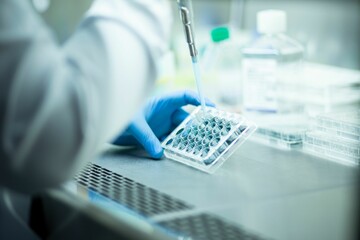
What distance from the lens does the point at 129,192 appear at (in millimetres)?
1138

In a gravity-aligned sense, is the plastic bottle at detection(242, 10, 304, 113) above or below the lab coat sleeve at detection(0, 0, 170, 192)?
below

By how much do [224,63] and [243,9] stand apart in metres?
0.49

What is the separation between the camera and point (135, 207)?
1.04 metres

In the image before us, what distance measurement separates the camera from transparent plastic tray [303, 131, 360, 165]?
1282mm

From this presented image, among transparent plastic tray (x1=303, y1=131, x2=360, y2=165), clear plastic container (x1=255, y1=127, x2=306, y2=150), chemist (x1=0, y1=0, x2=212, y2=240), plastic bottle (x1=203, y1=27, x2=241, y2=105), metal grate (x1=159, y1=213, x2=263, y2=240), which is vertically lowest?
plastic bottle (x1=203, y1=27, x2=241, y2=105)

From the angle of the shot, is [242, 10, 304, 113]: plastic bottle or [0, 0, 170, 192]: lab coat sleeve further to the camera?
[242, 10, 304, 113]: plastic bottle

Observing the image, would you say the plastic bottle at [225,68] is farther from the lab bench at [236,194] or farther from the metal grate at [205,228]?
the metal grate at [205,228]

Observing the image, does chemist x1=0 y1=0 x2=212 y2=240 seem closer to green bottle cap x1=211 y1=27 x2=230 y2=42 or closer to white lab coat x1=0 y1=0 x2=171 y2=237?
white lab coat x1=0 y1=0 x2=171 y2=237

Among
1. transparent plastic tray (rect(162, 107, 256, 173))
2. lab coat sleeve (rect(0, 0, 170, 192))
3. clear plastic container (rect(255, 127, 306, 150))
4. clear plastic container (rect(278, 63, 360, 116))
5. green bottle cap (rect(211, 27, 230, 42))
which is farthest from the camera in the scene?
green bottle cap (rect(211, 27, 230, 42))

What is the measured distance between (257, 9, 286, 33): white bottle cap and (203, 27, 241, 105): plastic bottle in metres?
0.29

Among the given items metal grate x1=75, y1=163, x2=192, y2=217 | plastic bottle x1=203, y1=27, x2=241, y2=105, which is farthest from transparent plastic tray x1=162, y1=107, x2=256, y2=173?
plastic bottle x1=203, y1=27, x2=241, y2=105

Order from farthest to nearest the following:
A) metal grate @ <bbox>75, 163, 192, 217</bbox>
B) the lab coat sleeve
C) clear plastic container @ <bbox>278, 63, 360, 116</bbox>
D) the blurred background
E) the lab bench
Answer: the blurred background < clear plastic container @ <bbox>278, 63, 360, 116</bbox> < metal grate @ <bbox>75, 163, 192, 217</bbox> < the lab bench < the lab coat sleeve

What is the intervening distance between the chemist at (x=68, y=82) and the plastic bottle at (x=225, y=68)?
100 centimetres

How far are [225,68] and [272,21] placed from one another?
0.43 meters
